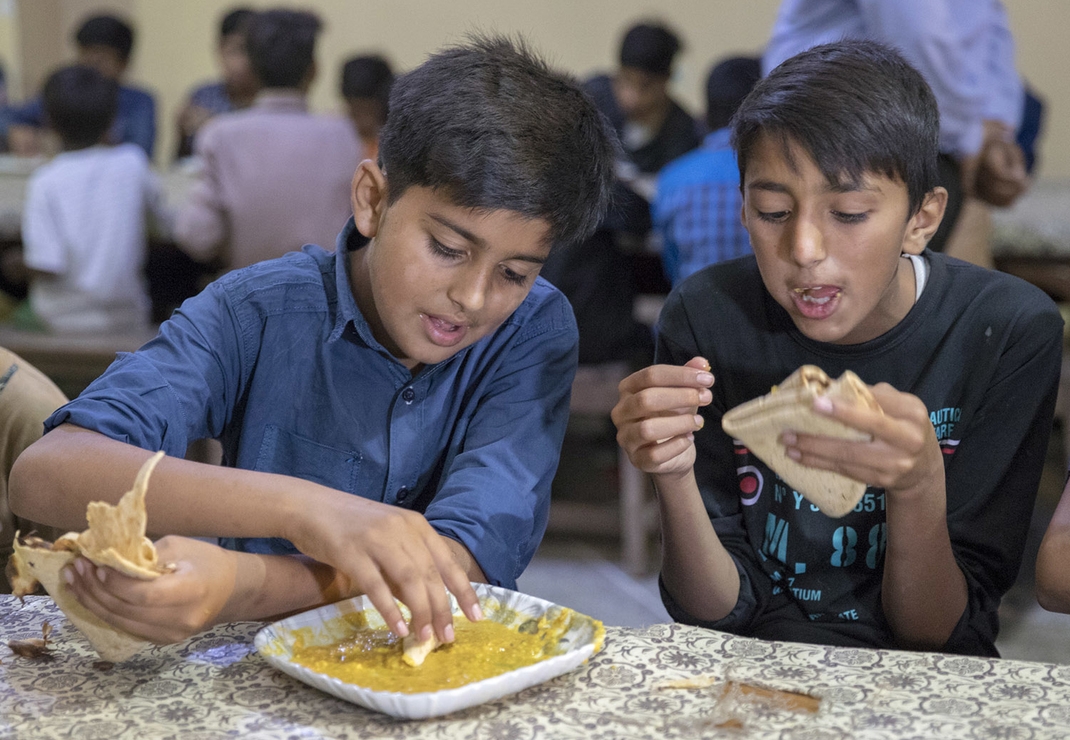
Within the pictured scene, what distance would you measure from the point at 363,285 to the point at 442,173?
0.25m

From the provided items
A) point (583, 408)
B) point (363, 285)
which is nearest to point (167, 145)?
point (583, 408)

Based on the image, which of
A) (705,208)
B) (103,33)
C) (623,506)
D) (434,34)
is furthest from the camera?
(434,34)

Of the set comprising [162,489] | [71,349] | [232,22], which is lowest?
[71,349]

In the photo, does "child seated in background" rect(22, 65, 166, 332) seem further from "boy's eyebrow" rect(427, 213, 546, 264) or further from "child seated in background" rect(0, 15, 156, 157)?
"boy's eyebrow" rect(427, 213, 546, 264)

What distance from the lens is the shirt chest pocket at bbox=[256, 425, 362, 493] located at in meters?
1.39

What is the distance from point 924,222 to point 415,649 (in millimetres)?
848

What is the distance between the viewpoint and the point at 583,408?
3.08m

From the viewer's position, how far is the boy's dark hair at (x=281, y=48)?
11.2 ft

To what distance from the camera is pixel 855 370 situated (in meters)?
1.37

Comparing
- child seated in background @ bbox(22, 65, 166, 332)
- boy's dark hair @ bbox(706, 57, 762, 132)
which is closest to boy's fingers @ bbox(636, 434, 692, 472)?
boy's dark hair @ bbox(706, 57, 762, 132)

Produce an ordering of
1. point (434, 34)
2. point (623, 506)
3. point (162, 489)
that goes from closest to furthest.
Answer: point (162, 489)
point (623, 506)
point (434, 34)

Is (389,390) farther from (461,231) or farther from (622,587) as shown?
(622,587)

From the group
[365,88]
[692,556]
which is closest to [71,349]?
[365,88]

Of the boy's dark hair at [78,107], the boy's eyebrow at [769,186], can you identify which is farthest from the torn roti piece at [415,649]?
the boy's dark hair at [78,107]
